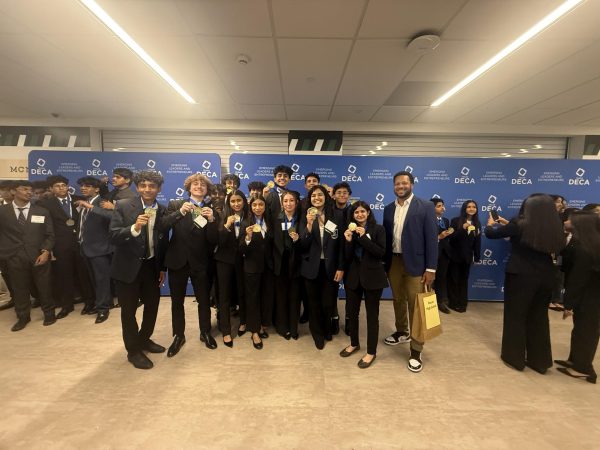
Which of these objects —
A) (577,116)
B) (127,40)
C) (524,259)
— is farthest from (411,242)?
(577,116)

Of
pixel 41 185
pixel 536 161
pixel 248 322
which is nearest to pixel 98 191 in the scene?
pixel 41 185

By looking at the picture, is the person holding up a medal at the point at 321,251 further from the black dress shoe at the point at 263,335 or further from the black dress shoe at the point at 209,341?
the black dress shoe at the point at 209,341

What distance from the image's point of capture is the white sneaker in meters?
3.21

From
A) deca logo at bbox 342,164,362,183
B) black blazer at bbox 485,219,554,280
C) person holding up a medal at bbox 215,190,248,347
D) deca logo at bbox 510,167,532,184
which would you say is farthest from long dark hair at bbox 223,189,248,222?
deca logo at bbox 510,167,532,184

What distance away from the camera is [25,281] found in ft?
11.9

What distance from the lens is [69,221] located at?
393 centimetres

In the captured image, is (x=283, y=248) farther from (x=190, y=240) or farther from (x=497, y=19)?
(x=497, y=19)

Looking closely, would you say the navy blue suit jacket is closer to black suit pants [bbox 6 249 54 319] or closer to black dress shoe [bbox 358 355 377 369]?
black dress shoe [bbox 358 355 377 369]

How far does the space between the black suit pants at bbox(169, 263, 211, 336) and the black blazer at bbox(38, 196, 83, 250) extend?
2.52m

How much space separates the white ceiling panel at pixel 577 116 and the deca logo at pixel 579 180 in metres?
0.93

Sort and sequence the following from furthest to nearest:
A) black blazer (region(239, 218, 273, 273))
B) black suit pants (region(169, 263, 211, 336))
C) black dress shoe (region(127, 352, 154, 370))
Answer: black blazer (region(239, 218, 273, 273)) < black suit pants (region(169, 263, 211, 336)) < black dress shoe (region(127, 352, 154, 370))

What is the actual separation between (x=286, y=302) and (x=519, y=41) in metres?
3.84

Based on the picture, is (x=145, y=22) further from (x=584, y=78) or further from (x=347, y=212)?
(x=584, y=78)

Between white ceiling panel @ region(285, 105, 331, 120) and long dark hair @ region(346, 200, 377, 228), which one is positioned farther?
white ceiling panel @ region(285, 105, 331, 120)
